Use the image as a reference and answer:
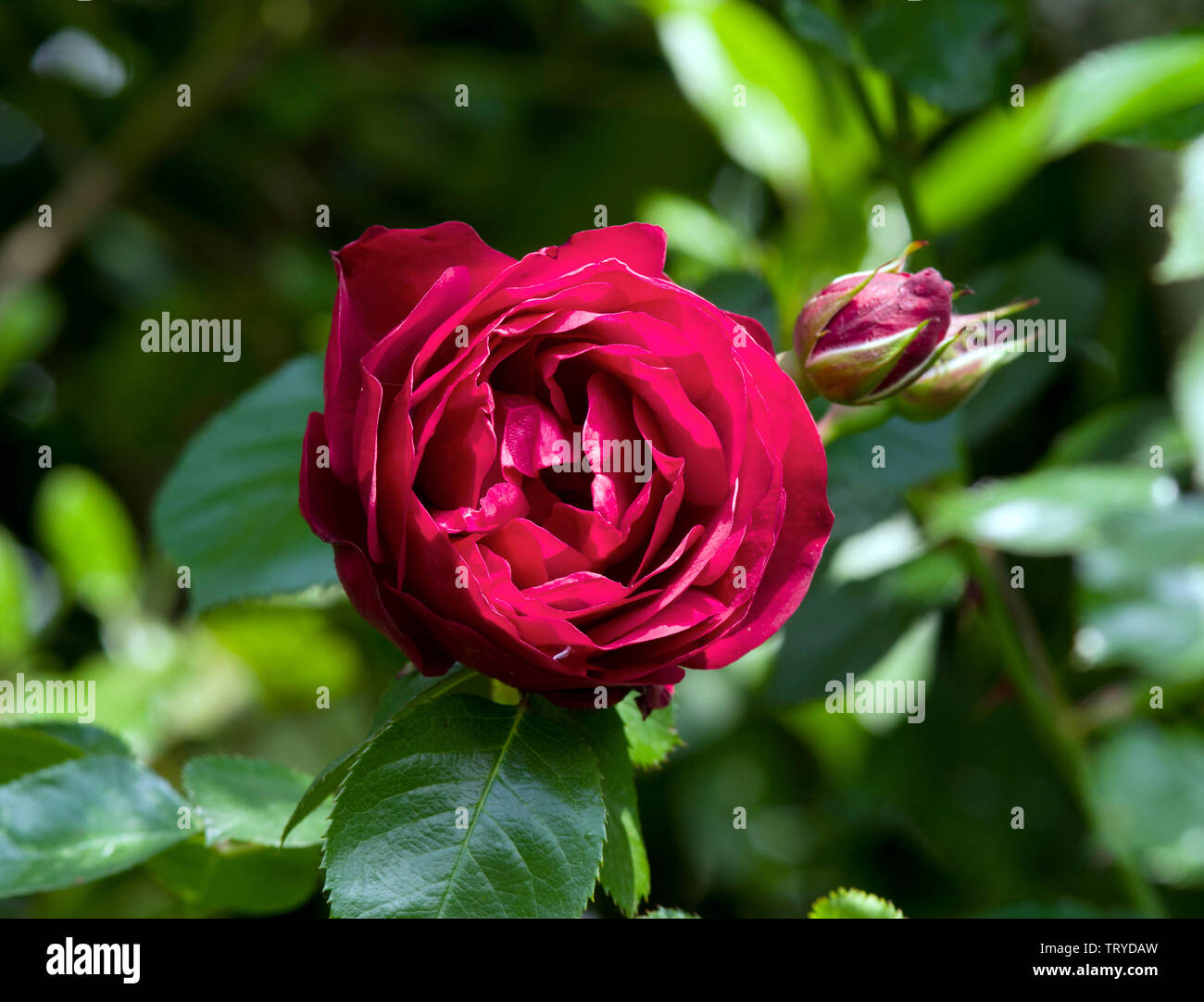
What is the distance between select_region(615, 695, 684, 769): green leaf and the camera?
0.59 metres

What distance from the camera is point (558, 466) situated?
0.49 m

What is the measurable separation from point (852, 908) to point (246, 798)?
35 centimetres

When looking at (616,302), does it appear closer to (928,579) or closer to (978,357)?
(978,357)

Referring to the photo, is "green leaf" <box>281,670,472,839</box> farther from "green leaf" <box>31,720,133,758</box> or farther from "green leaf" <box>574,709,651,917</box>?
"green leaf" <box>31,720,133,758</box>

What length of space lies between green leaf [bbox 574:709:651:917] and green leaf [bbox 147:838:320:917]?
0.23 m

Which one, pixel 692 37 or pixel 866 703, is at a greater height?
pixel 692 37

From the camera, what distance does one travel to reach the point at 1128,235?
1.27 meters

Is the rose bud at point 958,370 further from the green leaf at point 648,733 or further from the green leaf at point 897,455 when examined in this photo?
the green leaf at point 648,733

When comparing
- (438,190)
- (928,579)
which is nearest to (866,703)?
(928,579)

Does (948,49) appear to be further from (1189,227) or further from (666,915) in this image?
(666,915)

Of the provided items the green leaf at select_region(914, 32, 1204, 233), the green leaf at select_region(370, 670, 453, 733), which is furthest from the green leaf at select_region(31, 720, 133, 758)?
the green leaf at select_region(914, 32, 1204, 233)

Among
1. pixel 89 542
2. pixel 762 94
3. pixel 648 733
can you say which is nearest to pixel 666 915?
pixel 648 733

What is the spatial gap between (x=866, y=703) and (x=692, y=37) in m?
0.76

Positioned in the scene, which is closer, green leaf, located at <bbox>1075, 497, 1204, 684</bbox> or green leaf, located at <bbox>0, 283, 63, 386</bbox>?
green leaf, located at <bbox>1075, 497, 1204, 684</bbox>
